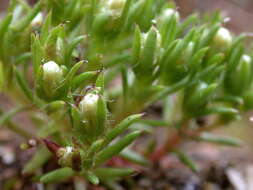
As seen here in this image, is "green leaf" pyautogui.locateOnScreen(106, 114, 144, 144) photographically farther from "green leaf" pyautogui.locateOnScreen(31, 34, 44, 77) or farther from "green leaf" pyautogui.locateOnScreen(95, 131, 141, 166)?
"green leaf" pyautogui.locateOnScreen(31, 34, 44, 77)

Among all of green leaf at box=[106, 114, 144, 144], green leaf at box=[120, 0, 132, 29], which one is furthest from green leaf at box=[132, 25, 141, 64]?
green leaf at box=[106, 114, 144, 144]

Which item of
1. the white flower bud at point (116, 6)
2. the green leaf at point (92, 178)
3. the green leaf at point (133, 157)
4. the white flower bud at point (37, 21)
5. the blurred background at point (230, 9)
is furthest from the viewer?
the blurred background at point (230, 9)

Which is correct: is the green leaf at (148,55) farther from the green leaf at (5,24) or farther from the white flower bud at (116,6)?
the green leaf at (5,24)

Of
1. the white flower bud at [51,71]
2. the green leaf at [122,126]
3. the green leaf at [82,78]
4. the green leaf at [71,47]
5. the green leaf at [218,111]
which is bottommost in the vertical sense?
the green leaf at [218,111]

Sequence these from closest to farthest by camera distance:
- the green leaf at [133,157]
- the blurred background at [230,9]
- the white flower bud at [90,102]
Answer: the white flower bud at [90,102] → the green leaf at [133,157] → the blurred background at [230,9]

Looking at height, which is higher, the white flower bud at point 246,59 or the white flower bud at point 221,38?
the white flower bud at point 221,38

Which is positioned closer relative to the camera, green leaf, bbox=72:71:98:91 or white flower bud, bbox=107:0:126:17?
green leaf, bbox=72:71:98:91

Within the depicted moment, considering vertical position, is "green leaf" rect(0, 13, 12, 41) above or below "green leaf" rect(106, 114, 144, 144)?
above

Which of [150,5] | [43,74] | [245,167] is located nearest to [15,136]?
[43,74]

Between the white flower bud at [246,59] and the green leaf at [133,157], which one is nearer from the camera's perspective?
the white flower bud at [246,59]

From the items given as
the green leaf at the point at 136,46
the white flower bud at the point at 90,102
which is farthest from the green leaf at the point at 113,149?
the green leaf at the point at 136,46

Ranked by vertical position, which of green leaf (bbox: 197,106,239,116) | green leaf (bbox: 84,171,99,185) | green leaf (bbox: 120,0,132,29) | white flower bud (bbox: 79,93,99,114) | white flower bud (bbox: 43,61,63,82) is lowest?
green leaf (bbox: 84,171,99,185)
